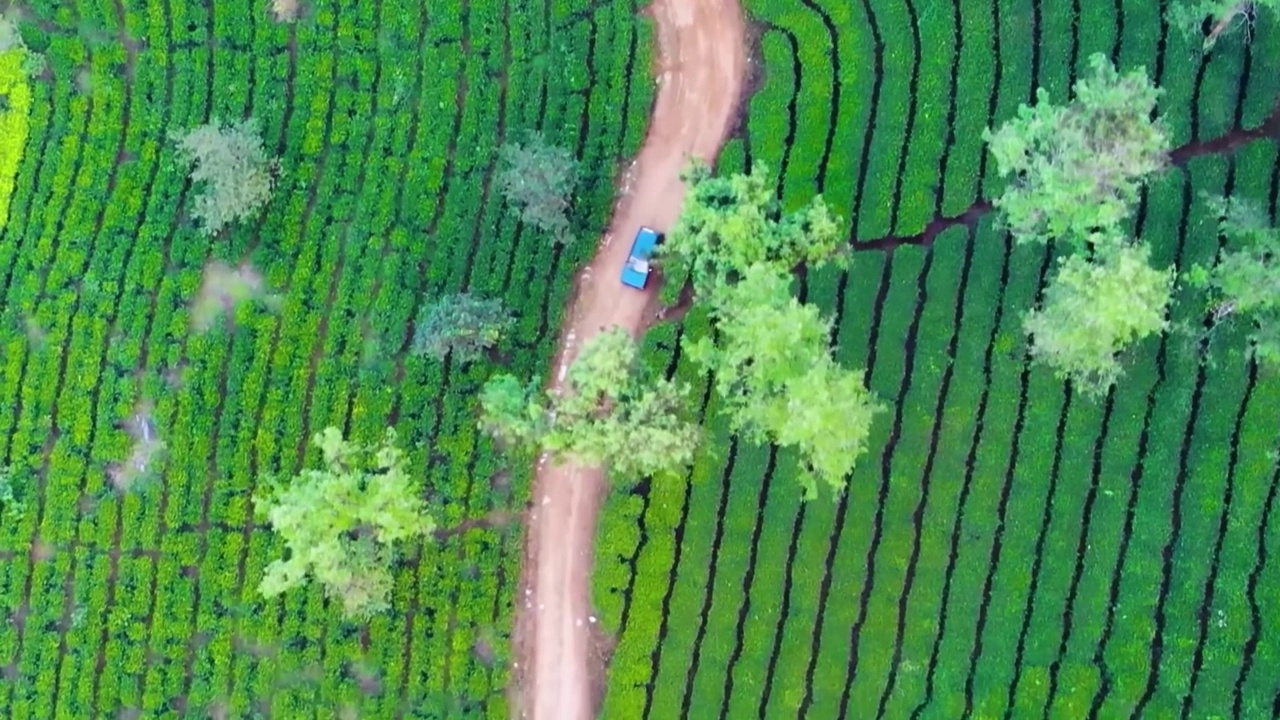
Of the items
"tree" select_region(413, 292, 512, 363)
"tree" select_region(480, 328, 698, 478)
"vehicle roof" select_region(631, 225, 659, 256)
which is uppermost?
"vehicle roof" select_region(631, 225, 659, 256)

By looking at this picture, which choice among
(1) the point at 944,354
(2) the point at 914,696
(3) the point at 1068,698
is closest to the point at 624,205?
(1) the point at 944,354

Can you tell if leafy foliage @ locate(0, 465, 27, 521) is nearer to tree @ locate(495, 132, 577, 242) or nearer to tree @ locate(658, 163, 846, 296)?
tree @ locate(495, 132, 577, 242)

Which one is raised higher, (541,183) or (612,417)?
(541,183)

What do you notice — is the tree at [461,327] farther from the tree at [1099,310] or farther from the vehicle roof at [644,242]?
the tree at [1099,310]

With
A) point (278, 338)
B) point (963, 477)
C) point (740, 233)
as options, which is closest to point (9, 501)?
point (278, 338)

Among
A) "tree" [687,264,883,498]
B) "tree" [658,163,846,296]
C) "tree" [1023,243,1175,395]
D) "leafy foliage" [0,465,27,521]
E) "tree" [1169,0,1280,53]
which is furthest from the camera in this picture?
"leafy foliage" [0,465,27,521]

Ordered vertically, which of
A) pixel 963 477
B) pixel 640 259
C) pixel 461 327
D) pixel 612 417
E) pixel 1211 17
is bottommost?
pixel 612 417

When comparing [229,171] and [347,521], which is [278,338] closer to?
[229,171]

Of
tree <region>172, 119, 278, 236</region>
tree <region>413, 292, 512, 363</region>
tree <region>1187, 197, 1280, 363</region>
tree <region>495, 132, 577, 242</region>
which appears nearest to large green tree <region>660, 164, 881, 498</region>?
tree <region>495, 132, 577, 242</region>
